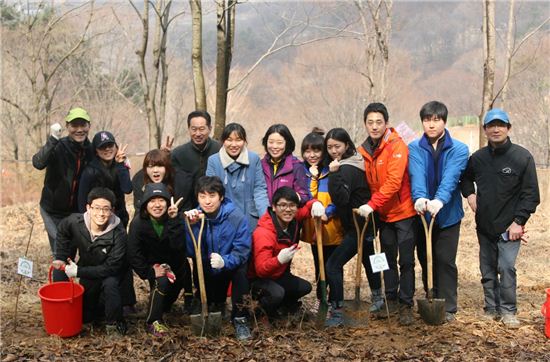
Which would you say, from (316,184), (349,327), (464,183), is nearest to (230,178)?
(316,184)

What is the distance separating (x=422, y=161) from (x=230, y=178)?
1.62 metres

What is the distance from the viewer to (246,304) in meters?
4.43

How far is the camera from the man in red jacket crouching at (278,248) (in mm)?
4438

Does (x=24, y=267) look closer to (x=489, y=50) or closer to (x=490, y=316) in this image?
(x=490, y=316)

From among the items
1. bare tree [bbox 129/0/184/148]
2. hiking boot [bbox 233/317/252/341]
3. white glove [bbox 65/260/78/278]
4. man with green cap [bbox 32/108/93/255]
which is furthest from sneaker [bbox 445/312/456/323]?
bare tree [bbox 129/0/184/148]

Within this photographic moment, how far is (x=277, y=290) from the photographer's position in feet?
14.9

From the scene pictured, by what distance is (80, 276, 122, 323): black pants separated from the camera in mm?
4504

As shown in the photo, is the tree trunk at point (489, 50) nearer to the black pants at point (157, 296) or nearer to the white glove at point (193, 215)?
the white glove at point (193, 215)

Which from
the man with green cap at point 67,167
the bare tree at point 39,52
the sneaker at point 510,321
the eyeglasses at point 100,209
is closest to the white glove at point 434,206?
the sneaker at point 510,321

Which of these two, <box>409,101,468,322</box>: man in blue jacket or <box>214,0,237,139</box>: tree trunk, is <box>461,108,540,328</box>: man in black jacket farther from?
<box>214,0,237,139</box>: tree trunk

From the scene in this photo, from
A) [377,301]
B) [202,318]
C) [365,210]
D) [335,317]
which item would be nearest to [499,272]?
[377,301]

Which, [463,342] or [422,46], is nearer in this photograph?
[463,342]

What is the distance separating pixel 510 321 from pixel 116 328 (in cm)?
327

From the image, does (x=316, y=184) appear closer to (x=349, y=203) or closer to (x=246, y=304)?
(x=349, y=203)
